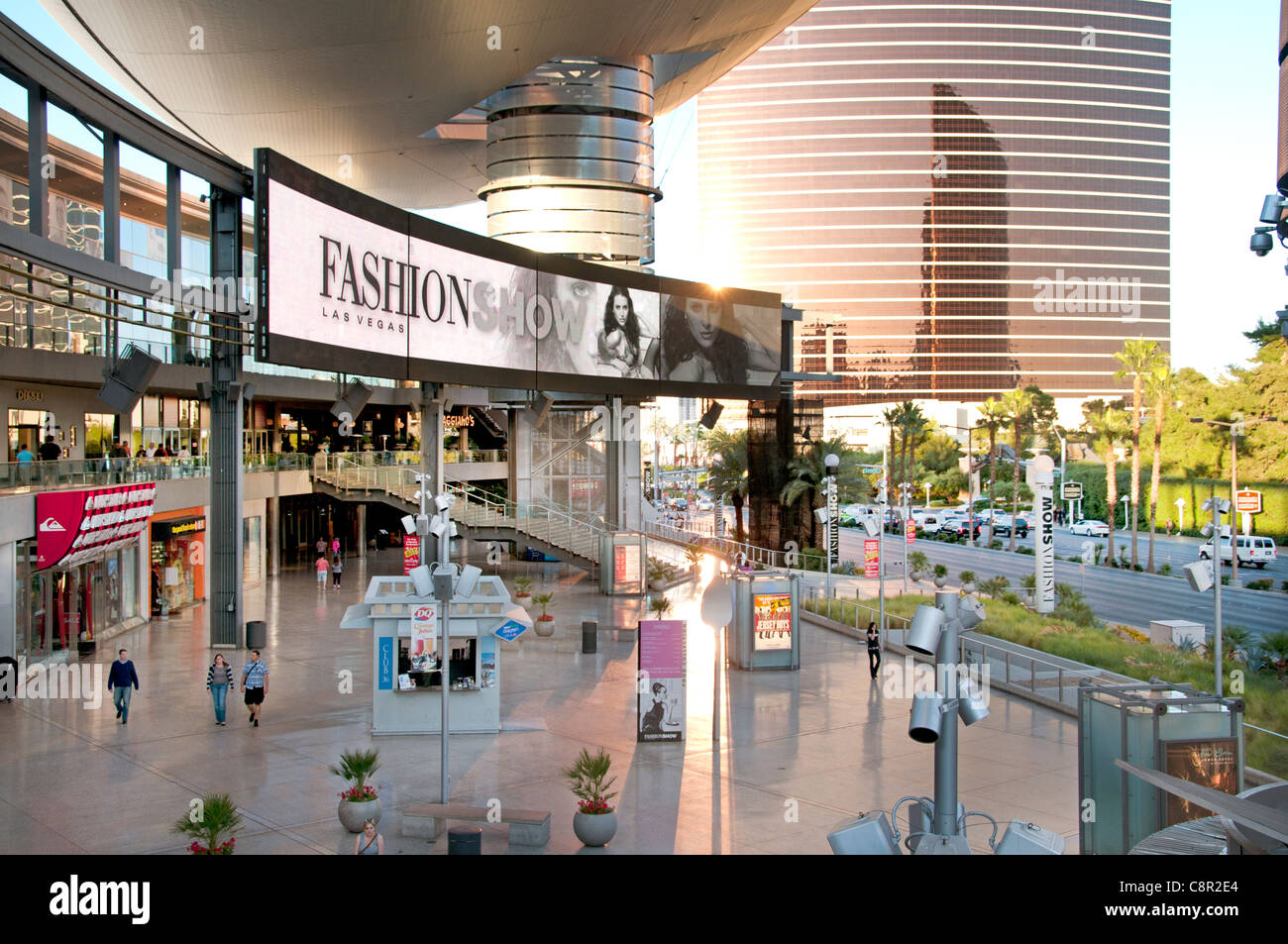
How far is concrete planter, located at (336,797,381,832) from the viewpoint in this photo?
11984mm

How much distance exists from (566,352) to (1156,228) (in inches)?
6013

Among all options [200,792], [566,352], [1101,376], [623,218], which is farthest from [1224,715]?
[1101,376]

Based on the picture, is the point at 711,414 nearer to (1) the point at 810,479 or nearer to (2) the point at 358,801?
(1) the point at 810,479

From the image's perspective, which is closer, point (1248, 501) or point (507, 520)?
point (507, 520)

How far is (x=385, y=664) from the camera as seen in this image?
1672 cm

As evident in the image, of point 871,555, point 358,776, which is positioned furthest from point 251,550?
point 358,776

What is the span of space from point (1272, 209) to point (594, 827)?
1431cm

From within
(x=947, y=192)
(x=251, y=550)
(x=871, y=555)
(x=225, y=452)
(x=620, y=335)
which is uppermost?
(x=947, y=192)

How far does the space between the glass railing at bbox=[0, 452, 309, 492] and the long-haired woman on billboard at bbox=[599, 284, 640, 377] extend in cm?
1220

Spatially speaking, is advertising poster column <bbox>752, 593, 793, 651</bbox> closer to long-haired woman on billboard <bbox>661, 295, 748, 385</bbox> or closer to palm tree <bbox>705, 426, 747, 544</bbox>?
long-haired woman on billboard <bbox>661, 295, 748, 385</bbox>

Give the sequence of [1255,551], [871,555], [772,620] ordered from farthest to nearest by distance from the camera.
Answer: [1255,551]
[871,555]
[772,620]

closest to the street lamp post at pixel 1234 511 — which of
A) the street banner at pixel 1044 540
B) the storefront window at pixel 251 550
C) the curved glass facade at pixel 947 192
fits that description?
the street banner at pixel 1044 540

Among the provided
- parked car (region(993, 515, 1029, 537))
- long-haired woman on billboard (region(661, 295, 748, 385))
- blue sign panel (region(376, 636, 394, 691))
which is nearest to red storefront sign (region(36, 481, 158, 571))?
blue sign panel (region(376, 636, 394, 691))
